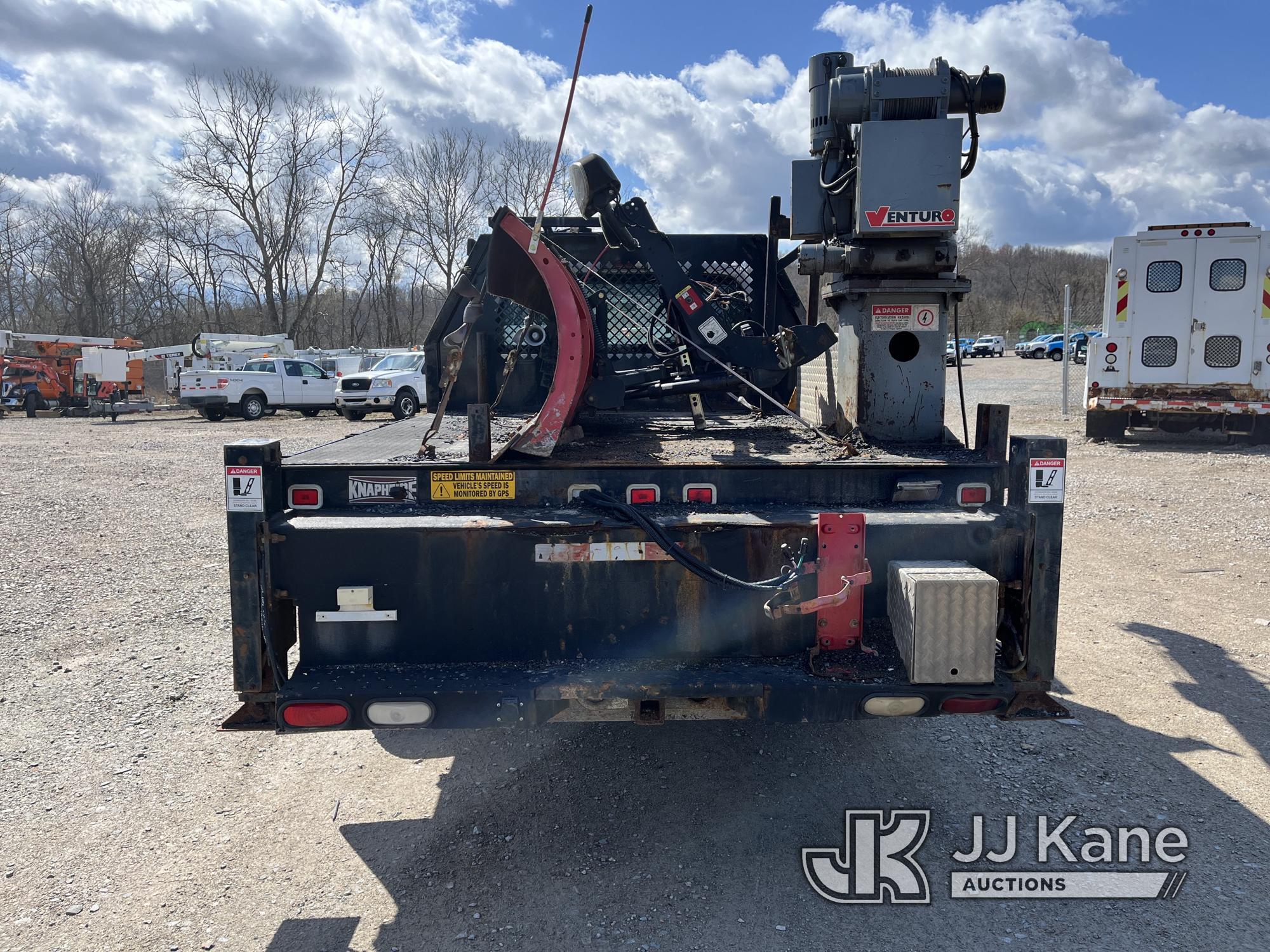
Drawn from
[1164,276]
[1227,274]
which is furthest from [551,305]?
[1227,274]

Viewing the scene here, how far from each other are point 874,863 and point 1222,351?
1304 centimetres

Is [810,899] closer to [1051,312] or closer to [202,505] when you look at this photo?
[202,505]

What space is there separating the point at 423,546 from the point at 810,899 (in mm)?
1735

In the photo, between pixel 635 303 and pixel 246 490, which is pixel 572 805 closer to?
pixel 246 490

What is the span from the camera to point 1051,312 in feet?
253

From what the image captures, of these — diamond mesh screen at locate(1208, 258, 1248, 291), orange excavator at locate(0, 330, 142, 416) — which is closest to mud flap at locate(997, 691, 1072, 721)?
diamond mesh screen at locate(1208, 258, 1248, 291)

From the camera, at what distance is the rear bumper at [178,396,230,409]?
24.8 metres

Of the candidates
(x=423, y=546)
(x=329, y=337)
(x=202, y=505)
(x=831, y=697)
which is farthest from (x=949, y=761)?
(x=329, y=337)

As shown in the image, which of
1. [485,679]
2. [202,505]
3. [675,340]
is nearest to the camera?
[485,679]

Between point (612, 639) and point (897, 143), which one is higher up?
point (897, 143)

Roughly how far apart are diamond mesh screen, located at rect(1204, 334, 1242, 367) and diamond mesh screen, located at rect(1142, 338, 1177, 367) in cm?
42

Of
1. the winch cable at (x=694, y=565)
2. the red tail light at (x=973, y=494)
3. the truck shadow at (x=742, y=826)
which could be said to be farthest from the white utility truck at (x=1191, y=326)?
the winch cable at (x=694, y=565)

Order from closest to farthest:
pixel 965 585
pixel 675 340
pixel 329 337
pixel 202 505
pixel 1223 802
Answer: pixel 965 585, pixel 1223 802, pixel 675 340, pixel 202 505, pixel 329 337

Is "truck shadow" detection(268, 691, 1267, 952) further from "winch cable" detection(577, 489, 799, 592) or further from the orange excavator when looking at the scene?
the orange excavator
